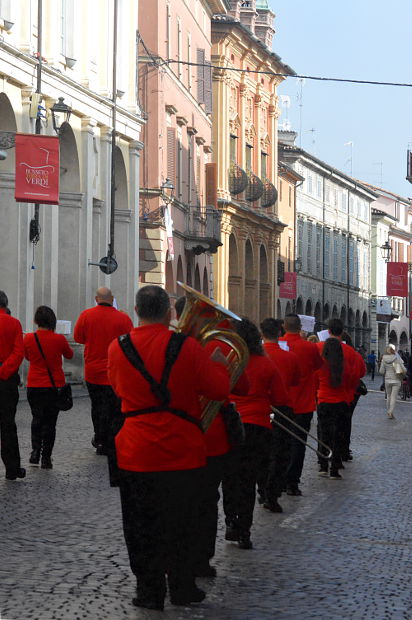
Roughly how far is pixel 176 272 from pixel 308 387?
3707cm

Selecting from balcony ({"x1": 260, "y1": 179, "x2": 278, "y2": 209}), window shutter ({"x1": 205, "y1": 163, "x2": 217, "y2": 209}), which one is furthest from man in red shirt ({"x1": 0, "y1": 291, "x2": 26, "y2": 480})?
balcony ({"x1": 260, "y1": 179, "x2": 278, "y2": 209})

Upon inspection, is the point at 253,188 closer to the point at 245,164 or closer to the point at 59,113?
the point at 245,164

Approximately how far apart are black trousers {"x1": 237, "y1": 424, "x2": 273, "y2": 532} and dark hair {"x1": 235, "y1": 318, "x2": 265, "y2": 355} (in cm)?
Result: 55

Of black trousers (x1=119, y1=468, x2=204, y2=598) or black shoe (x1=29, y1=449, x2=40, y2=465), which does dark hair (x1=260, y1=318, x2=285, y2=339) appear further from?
black trousers (x1=119, y1=468, x2=204, y2=598)

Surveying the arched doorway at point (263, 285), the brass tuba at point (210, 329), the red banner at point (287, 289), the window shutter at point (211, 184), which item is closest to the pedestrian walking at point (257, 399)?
the brass tuba at point (210, 329)

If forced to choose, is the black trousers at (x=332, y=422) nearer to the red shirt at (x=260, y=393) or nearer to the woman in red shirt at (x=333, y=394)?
the woman in red shirt at (x=333, y=394)

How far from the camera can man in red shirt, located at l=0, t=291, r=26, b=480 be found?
13.2 metres

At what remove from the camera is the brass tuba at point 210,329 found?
7.64m

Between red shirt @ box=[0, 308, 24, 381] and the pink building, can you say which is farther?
the pink building

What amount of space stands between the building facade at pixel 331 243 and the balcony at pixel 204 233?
2739 centimetres

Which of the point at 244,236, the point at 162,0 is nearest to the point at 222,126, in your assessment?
the point at 244,236

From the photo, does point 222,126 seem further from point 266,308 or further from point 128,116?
point 128,116

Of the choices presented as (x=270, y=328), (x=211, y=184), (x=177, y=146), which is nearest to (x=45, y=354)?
(x=270, y=328)

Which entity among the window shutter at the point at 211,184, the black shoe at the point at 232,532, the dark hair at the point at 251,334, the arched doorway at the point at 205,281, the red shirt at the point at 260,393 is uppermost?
the window shutter at the point at 211,184
